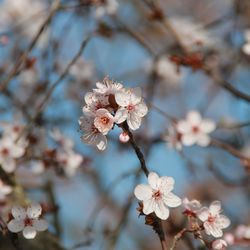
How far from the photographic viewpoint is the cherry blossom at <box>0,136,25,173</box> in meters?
2.62

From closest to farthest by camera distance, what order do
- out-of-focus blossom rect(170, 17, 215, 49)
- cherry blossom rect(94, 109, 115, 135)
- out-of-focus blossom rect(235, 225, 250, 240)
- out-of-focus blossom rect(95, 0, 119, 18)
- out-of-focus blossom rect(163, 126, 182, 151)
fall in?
cherry blossom rect(94, 109, 115, 135) < out-of-focus blossom rect(235, 225, 250, 240) < out-of-focus blossom rect(163, 126, 182, 151) < out-of-focus blossom rect(95, 0, 119, 18) < out-of-focus blossom rect(170, 17, 215, 49)

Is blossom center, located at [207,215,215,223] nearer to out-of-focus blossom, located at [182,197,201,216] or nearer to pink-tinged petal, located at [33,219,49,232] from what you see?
out-of-focus blossom, located at [182,197,201,216]

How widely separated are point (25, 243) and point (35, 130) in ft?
2.01

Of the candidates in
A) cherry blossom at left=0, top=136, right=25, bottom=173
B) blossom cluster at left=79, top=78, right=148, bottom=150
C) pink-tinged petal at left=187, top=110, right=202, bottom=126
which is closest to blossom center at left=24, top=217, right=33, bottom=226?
blossom cluster at left=79, top=78, right=148, bottom=150

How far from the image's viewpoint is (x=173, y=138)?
2.95 meters

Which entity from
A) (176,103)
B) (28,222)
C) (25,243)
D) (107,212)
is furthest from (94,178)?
(28,222)

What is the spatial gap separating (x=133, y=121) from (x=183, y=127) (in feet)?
4.17

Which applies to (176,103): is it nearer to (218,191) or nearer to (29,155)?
(218,191)

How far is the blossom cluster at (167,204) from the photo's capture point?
173 centimetres

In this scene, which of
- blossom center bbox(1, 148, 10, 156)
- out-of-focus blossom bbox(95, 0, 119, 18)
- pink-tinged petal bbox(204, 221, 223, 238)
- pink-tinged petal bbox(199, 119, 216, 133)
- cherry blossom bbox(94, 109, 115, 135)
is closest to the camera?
cherry blossom bbox(94, 109, 115, 135)

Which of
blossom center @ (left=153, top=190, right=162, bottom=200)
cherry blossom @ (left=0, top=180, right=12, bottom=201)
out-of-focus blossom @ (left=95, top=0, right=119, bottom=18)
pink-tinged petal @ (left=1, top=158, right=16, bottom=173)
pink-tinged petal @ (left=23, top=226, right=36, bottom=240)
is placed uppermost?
out-of-focus blossom @ (left=95, top=0, right=119, bottom=18)

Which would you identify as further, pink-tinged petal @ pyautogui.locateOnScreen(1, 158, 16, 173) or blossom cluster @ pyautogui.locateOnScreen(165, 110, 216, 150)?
blossom cluster @ pyautogui.locateOnScreen(165, 110, 216, 150)

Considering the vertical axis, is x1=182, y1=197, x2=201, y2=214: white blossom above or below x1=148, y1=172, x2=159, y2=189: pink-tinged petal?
above

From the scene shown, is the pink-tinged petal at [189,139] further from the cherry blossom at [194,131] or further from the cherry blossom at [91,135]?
the cherry blossom at [91,135]
